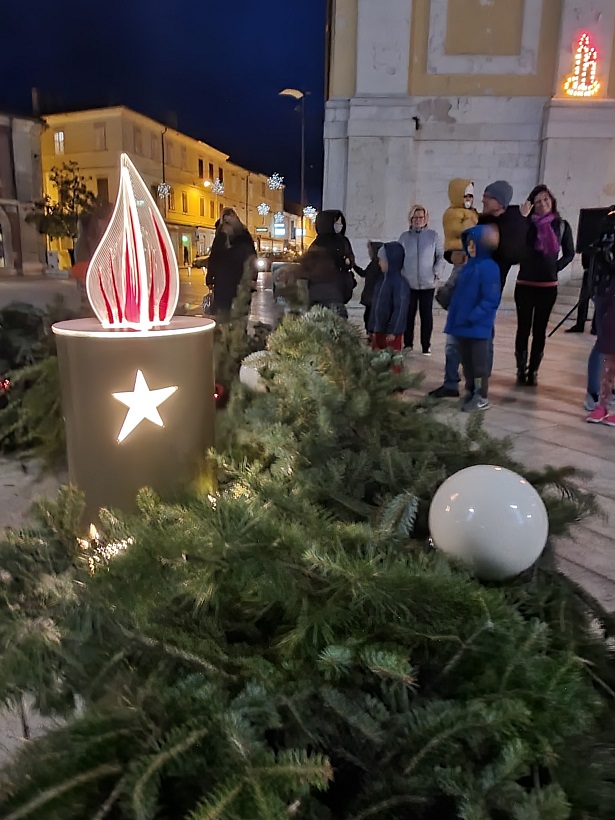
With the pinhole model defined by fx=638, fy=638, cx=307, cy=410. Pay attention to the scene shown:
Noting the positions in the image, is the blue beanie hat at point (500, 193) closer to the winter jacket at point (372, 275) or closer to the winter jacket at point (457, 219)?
the winter jacket at point (372, 275)

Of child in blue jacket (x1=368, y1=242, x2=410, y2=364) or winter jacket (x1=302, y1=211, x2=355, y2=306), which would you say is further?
child in blue jacket (x1=368, y1=242, x2=410, y2=364)

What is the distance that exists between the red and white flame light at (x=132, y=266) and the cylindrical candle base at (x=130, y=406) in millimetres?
97

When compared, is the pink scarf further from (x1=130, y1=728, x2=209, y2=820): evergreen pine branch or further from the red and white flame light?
(x1=130, y1=728, x2=209, y2=820): evergreen pine branch

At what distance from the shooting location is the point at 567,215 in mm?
12977

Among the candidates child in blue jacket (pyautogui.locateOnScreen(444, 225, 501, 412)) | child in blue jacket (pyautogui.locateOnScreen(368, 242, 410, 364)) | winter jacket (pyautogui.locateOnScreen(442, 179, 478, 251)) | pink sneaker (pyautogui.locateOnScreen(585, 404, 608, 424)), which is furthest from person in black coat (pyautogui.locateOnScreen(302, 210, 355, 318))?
pink sneaker (pyautogui.locateOnScreen(585, 404, 608, 424))

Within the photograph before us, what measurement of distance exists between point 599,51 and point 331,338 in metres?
13.3

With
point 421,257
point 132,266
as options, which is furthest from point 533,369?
point 132,266

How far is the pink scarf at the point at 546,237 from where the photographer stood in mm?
5832

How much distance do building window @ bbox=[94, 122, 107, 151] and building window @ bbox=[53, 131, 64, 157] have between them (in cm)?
299

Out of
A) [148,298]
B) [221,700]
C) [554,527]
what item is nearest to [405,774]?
[221,700]

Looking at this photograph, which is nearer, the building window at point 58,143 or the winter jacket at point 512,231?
the winter jacket at point 512,231

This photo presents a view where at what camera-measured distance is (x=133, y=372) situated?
2.11 meters

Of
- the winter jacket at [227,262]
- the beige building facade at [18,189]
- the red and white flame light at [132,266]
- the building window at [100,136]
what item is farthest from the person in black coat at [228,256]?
the building window at [100,136]

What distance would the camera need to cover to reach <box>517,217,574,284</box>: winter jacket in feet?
19.3
